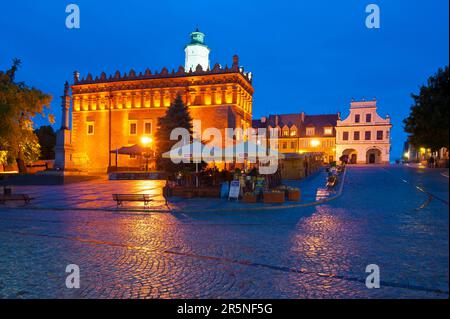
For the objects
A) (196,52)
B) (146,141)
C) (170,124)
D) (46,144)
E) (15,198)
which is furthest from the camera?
(196,52)

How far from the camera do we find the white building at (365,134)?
60750mm

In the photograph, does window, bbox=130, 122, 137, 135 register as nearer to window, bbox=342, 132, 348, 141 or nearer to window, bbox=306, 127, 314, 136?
window, bbox=306, 127, 314, 136

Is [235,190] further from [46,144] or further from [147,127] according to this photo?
[46,144]

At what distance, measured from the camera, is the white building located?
60.8 meters

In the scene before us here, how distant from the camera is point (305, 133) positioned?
69.1 meters

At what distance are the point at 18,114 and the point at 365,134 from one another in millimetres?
54563

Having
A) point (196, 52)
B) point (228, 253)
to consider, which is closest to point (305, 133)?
point (196, 52)

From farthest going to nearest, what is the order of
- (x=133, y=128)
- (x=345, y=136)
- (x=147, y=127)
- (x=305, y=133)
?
(x=305, y=133)
(x=345, y=136)
(x=133, y=128)
(x=147, y=127)

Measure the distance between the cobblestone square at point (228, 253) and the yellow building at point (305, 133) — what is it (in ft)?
183

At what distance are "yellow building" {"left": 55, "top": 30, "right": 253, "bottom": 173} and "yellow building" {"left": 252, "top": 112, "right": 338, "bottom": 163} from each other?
53.5ft

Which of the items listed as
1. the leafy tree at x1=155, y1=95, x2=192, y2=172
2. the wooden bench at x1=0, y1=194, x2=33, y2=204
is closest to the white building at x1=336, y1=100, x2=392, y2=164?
the leafy tree at x1=155, y1=95, x2=192, y2=172

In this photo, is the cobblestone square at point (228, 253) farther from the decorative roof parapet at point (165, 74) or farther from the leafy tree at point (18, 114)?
the decorative roof parapet at point (165, 74)
